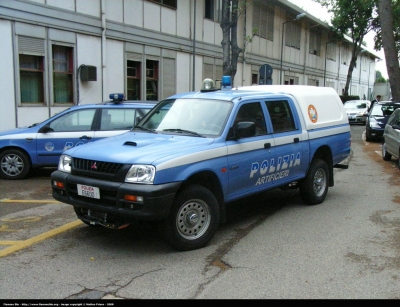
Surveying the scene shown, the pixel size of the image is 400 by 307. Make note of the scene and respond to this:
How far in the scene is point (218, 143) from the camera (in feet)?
19.3

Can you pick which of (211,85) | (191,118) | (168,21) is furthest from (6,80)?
(191,118)

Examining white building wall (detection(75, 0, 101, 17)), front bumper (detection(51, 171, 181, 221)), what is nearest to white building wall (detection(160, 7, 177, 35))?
white building wall (detection(75, 0, 101, 17))

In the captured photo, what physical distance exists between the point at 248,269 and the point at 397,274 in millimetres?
1514

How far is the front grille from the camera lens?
514cm

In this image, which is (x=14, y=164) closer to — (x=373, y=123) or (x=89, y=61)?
(x=89, y=61)

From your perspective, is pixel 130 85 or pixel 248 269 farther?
pixel 130 85

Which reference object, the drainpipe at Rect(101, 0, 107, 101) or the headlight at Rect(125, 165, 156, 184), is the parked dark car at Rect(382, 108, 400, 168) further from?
the drainpipe at Rect(101, 0, 107, 101)

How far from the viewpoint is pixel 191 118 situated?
6.40 meters

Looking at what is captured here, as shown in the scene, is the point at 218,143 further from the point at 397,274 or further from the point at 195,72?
the point at 195,72

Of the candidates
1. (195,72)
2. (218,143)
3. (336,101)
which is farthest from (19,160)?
(195,72)

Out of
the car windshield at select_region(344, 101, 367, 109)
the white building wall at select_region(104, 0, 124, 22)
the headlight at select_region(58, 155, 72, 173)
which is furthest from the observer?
the car windshield at select_region(344, 101, 367, 109)

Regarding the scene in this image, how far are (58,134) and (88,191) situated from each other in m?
5.27

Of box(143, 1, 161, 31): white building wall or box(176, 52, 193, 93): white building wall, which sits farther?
box(176, 52, 193, 93): white building wall

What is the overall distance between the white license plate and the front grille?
19 centimetres
